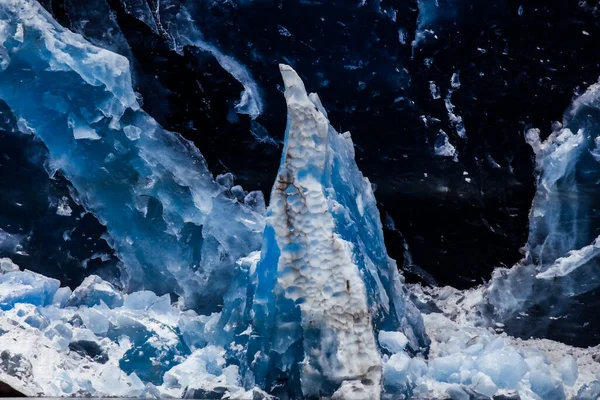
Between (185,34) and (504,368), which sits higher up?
(185,34)

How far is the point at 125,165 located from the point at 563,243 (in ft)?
4.66

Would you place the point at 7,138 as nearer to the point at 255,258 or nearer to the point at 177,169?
the point at 177,169

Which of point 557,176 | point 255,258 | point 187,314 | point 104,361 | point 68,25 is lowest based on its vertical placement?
point 104,361

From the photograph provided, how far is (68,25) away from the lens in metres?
2.61

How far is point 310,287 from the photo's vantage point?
6.38 feet

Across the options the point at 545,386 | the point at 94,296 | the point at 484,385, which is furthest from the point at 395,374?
the point at 94,296

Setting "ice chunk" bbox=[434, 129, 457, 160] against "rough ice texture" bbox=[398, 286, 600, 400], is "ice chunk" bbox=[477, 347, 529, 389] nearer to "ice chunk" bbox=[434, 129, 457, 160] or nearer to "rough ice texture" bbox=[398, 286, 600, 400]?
"rough ice texture" bbox=[398, 286, 600, 400]

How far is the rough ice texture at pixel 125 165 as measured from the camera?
2.46 meters

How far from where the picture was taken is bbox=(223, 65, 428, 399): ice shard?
6.29 feet

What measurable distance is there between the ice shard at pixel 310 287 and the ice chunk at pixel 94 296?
0.59 meters

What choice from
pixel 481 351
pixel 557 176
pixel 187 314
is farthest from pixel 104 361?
pixel 557 176

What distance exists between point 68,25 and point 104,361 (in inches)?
43.8

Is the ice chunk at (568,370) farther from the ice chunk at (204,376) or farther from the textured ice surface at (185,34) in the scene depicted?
the textured ice surface at (185,34)

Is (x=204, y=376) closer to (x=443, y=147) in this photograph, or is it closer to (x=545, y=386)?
(x=545, y=386)
